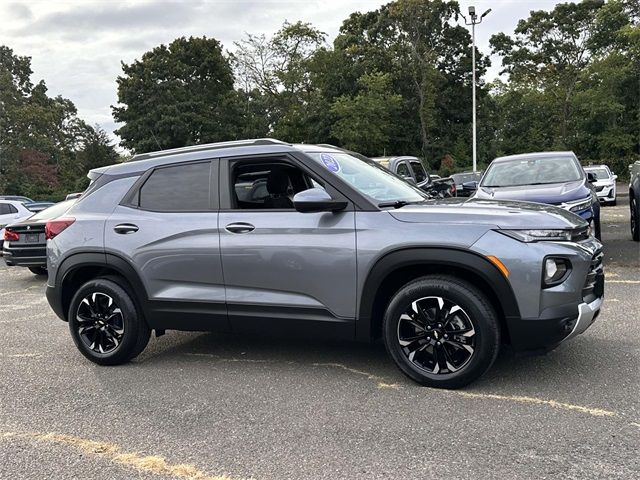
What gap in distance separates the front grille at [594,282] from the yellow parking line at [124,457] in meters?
2.56

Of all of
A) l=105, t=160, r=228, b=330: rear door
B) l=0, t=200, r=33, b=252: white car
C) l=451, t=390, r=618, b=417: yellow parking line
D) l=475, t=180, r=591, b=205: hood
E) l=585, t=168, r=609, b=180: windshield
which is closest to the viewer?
l=451, t=390, r=618, b=417: yellow parking line

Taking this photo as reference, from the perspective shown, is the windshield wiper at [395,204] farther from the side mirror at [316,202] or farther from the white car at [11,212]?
the white car at [11,212]

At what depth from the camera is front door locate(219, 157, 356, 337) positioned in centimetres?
401

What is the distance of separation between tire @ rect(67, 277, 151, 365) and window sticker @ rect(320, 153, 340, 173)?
199 centimetres

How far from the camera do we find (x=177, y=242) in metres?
4.46

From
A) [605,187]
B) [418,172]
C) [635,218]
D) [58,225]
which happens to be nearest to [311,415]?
[58,225]

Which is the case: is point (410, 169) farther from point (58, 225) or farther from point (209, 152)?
point (58, 225)

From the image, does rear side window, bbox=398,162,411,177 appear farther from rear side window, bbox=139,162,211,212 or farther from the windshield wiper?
rear side window, bbox=139,162,211,212

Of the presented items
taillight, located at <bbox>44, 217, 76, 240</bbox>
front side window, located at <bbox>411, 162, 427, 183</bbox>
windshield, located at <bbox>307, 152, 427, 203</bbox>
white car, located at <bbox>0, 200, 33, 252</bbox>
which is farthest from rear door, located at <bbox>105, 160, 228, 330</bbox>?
white car, located at <bbox>0, 200, 33, 252</bbox>

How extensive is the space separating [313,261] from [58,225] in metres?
2.44

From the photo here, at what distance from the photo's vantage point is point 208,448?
3.26 m

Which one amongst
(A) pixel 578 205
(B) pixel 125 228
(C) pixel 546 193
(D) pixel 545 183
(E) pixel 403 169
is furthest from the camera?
(E) pixel 403 169

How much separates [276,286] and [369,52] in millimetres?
40697

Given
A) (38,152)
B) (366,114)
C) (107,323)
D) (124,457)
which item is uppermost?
(366,114)
